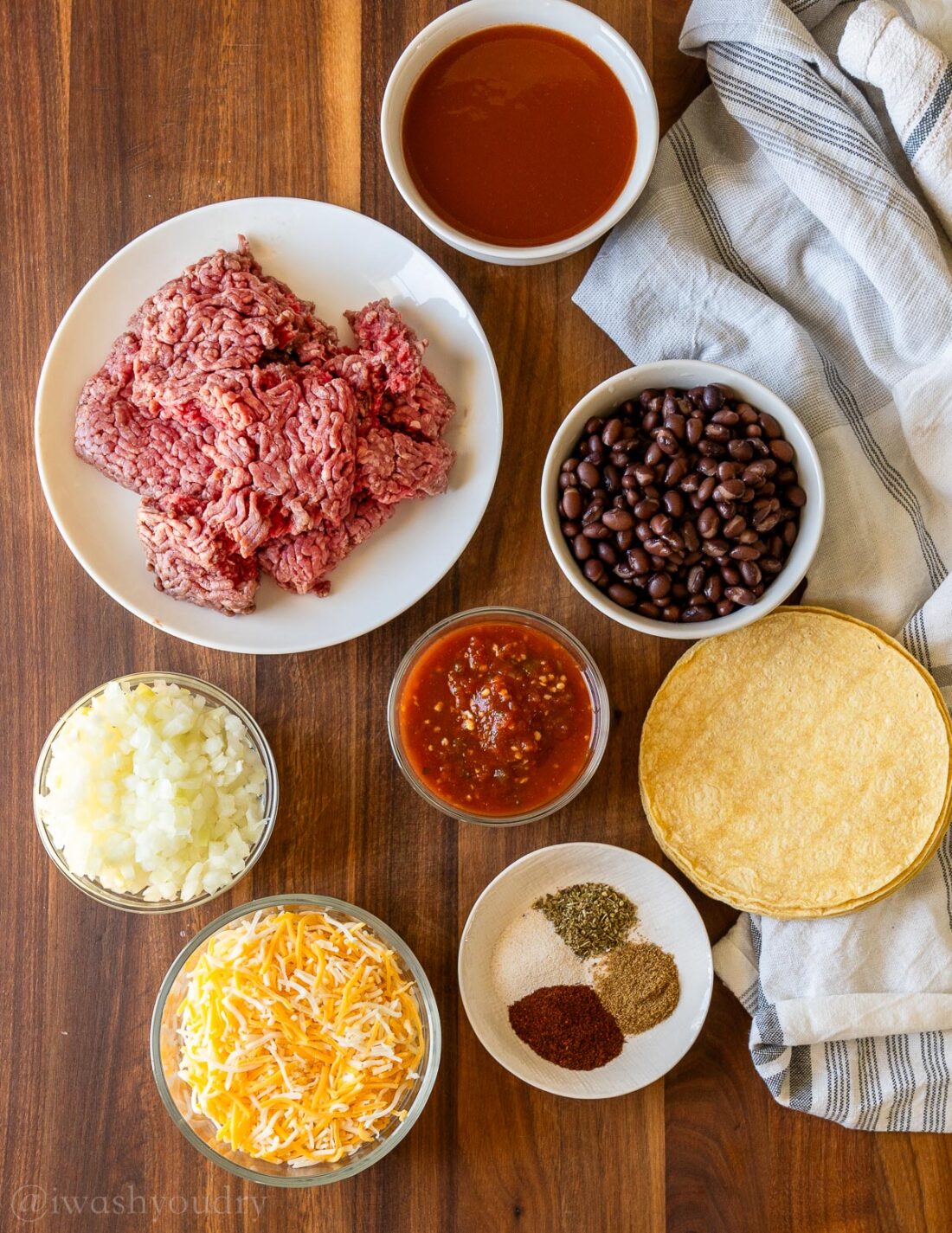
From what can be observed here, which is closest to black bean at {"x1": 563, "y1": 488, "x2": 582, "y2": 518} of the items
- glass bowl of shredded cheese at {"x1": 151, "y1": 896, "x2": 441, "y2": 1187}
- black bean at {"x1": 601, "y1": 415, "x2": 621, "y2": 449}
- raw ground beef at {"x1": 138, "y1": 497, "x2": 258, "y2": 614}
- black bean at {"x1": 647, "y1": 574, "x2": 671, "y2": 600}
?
black bean at {"x1": 601, "y1": 415, "x2": 621, "y2": 449}

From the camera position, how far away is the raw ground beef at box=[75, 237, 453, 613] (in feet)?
8.48

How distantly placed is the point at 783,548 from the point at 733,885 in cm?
91

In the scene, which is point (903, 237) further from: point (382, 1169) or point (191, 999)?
point (382, 1169)

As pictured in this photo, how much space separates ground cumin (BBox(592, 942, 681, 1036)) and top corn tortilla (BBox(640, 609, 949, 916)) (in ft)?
0.90

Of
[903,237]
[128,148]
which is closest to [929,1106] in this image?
[903,237]

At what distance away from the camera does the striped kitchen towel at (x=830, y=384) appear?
2760 millimetres

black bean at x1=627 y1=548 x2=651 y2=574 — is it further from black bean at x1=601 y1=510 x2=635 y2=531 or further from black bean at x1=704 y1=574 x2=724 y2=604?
black bean at x1=704 y1=574 x2=724 y2=604

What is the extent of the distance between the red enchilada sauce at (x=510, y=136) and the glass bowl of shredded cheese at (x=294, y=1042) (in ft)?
6.17

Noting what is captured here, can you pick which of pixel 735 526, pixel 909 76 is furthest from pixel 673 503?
pixel 909 76

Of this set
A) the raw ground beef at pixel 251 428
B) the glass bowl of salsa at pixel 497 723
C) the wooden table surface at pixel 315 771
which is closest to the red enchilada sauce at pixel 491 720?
the glass bowl of salsa at pixel 497 723

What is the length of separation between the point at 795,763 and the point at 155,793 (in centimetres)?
170

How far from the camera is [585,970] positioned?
2.89 metres

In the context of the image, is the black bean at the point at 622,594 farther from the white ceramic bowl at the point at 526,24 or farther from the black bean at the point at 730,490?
the white ceramic bowl at the point at 526,24

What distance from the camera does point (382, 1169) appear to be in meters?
2.91
